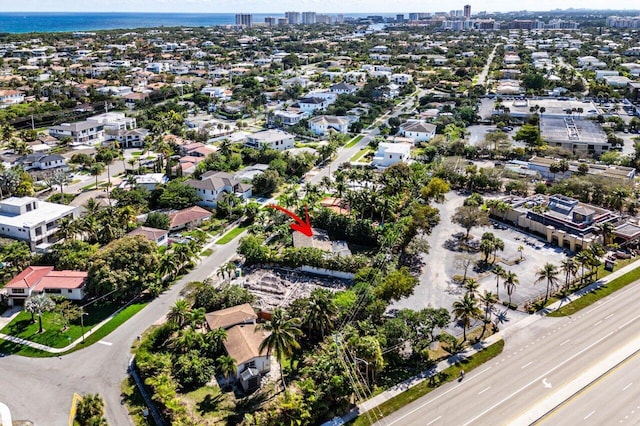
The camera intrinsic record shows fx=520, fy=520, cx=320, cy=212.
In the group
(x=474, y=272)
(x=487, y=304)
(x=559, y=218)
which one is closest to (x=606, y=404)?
(x=487, y=304)

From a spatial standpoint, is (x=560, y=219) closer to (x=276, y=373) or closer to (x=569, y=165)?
(x=569, y=165)

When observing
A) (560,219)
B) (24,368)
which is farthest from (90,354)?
(560,219)

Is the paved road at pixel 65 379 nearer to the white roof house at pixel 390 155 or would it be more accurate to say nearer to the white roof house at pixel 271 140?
the white roof house at pixel 390 155

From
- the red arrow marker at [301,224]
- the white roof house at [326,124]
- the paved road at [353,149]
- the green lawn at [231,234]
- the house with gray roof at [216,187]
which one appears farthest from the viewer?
the white roof house at [326,124]

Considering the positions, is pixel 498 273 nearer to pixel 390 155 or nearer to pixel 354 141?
pixel 390 155

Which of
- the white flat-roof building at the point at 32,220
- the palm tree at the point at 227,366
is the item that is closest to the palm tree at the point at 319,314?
the palm tree at the point at 227,366

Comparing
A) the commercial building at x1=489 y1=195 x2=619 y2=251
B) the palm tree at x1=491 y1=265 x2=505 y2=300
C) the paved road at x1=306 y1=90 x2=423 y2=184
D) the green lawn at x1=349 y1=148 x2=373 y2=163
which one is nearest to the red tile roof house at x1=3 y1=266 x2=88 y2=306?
the palm tree at x1=491 y1=265 x2=505 y2=300
